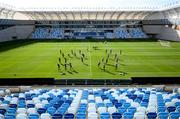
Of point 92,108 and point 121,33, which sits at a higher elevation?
point 121,33

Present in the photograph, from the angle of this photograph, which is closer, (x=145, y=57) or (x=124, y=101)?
(x=124, y=101)

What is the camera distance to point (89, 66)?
4350 cm

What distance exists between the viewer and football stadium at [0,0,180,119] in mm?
17641

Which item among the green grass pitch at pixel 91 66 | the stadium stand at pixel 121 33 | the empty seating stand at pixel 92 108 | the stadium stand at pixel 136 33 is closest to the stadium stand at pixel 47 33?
the stadium stand at pixel 121 33

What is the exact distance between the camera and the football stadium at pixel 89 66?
57.9 feet

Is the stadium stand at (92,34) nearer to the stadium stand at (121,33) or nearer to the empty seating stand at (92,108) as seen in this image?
the stadium stand at (121,33)

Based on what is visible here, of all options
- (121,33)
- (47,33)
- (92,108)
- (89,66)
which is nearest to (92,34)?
(121,33)

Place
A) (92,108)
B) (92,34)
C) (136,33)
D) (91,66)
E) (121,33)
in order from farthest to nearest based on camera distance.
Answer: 1. (121,33)
2. (92,34)
3. (136,33)
4. (91,66)
5. (92,108)

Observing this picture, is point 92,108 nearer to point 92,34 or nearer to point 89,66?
point 89,66

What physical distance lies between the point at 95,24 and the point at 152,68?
205 ft

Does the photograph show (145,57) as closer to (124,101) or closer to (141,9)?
(124,101)

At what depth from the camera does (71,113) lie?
1603cm

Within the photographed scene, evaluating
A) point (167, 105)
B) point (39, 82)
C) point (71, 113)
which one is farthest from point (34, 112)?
point (39, 82)

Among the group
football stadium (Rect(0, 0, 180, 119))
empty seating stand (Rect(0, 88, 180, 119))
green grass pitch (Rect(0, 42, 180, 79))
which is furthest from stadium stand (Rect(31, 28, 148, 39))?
empty seating stand (Rect(0, 88, 180, 119))
